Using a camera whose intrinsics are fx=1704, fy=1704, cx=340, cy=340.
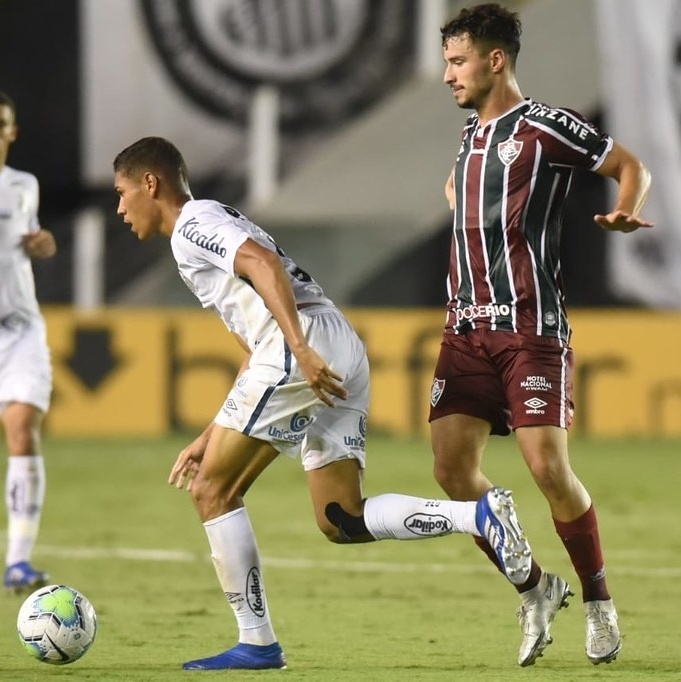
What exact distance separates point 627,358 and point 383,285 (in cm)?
464

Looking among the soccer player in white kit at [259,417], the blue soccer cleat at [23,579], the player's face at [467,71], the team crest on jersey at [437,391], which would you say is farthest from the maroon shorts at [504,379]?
the blue soccer cleat at [23,579]

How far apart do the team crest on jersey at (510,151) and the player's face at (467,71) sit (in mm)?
212

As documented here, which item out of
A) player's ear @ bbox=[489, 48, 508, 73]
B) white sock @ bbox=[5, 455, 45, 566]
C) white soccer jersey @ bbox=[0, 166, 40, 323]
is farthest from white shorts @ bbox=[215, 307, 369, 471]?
white soccer jersey @ bbox=[0, 166, 40, 323]

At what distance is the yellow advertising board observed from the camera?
16688mm

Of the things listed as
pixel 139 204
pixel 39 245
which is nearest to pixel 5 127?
pixel 39 245

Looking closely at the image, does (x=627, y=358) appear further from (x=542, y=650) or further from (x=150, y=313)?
(x=542, y=650)

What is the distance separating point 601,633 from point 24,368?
11.6ft

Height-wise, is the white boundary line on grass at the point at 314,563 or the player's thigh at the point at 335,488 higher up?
the player's thigh at the point at 335,488

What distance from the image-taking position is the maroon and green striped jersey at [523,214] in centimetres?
623

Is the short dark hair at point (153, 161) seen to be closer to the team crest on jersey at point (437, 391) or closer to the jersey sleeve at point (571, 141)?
the team crest on jersey at point (437, 391)

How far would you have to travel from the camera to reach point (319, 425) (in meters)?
6.10

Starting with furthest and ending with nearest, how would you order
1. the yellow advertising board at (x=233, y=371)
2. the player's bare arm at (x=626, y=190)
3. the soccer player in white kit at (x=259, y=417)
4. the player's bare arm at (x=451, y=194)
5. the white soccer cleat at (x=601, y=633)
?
the yellow advertising board at (x=233, y=371)
the player's bare arm at (x=451, y=194)
the white soccer cleat at (x=601, y=633)
the player's bare arm at (x=626, y=190)
the soccer player in white kit at (x=259, y=417)

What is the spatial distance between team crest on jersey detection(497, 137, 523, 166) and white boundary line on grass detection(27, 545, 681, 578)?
317 cm

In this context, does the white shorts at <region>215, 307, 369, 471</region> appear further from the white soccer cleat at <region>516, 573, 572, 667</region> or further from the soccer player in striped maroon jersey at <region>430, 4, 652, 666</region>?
the white soccer cleat at <region>516, 573, 572, 667</region>
